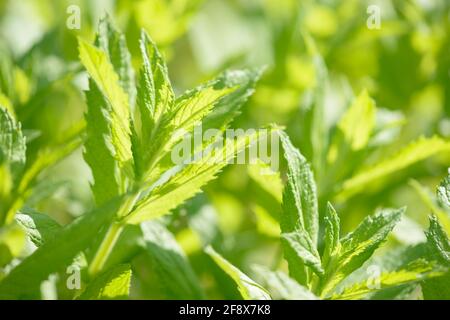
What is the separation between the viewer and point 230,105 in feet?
3.03

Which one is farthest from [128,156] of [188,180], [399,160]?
[399,160]

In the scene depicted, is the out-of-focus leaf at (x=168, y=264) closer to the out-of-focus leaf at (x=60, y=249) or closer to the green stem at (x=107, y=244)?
the green stem at (x=107, y=244)

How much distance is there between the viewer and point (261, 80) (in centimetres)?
151

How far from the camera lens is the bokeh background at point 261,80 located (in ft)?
3.81

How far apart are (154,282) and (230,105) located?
0.38 meters

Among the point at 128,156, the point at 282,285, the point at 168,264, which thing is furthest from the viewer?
the point at 168,264

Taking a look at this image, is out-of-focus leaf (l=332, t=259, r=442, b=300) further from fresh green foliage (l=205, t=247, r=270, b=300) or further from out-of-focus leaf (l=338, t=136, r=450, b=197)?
out-of-focus leaf (l=338, t=136, r=450, b=197)

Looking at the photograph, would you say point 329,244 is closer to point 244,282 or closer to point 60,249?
point 244,282

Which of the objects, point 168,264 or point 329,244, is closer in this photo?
point 329,244

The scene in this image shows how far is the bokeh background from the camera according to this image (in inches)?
45.7

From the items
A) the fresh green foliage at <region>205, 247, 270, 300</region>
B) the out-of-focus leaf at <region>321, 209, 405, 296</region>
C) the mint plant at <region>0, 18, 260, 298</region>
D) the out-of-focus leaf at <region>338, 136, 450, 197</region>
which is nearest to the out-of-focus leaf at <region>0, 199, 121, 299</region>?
the mint plant at <region>0, 18, 260, 298</region>

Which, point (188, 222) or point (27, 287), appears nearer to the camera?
point (27, 287)

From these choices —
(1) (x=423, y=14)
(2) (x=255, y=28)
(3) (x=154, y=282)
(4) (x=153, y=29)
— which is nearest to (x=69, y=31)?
(4) (x=153, y=29)

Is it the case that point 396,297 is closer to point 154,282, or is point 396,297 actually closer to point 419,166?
Result: point 154,282
